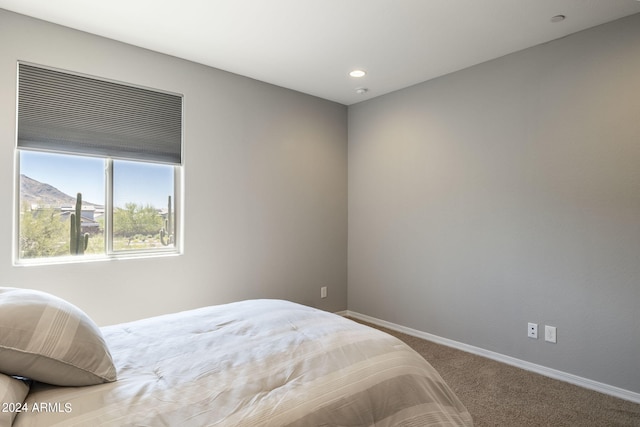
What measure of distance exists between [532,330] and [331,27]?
278 cm

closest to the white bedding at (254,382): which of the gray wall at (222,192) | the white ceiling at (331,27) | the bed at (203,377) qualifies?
the bed at (203,377)

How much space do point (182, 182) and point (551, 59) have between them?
313 centimetres

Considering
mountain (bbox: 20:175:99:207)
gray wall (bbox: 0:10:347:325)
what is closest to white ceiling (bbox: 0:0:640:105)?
gray wall (bbox: 0:10:347:325)

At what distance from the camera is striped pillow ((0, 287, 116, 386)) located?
1.17 metres

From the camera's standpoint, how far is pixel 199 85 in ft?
10.9

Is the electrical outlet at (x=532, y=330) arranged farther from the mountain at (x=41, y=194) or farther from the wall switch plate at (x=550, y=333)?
the mountain at (x=41, y=194)

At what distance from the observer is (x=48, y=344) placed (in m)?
1.22

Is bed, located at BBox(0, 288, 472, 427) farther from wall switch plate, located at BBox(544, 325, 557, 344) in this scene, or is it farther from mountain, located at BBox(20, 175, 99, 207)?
wall switch plate, located at BBox(544, 325, 557, 344)

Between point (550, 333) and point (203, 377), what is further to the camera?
point (550, 333)

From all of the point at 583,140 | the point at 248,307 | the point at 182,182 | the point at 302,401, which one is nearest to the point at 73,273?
the point at 182,182

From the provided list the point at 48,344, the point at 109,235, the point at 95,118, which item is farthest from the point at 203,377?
the point at 95,118

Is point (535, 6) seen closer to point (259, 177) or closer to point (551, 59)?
point (551, 59)

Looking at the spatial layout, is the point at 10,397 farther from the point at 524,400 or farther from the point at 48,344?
the point at 524,400

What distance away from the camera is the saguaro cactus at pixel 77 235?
2.84 meters
